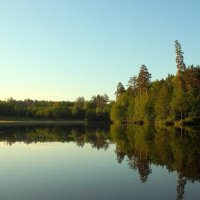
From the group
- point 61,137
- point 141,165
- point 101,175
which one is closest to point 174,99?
point 61,137

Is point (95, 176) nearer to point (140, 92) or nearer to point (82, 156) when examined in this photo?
point (82, 156)

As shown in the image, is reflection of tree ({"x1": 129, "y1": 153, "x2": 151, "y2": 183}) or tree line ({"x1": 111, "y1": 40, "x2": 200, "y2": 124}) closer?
reflection of tree ({"x1": 129, "y1": 153, "x2": 151, "y2": 183})

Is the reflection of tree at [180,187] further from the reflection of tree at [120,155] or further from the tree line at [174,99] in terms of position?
the tree line at [174,99]

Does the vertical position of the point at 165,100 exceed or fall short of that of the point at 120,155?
it exceeds it

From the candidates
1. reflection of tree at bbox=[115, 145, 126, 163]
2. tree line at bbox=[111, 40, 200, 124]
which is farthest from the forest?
reflection of tree at bbox=[115, 145, 126, 163]

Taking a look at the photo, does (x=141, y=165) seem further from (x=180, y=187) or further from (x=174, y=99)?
(x=174, y=99)

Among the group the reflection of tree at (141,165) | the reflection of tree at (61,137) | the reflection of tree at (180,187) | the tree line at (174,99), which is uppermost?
the tree line at (174,99)

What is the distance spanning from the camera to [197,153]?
38.1 meters

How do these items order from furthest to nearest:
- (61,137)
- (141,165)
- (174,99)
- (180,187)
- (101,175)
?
1. (174,99)
2. (61,137)
3. (141,165)
4. (101,175)
5. (180,187)

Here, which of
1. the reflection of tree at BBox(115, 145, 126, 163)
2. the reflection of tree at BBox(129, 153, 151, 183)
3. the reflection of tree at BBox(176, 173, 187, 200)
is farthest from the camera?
the reflection of tree at BBox(115, 145, 126, 163)

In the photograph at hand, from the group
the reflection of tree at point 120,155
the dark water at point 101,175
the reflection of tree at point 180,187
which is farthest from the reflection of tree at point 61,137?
the reflection of tree at point 180,187

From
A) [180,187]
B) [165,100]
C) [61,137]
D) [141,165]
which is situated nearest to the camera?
[180,187]

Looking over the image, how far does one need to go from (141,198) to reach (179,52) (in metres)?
84.9

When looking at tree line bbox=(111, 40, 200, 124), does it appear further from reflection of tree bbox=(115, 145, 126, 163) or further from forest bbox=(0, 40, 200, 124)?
reflection of tree bbox=(115, 145, 126, 163)
